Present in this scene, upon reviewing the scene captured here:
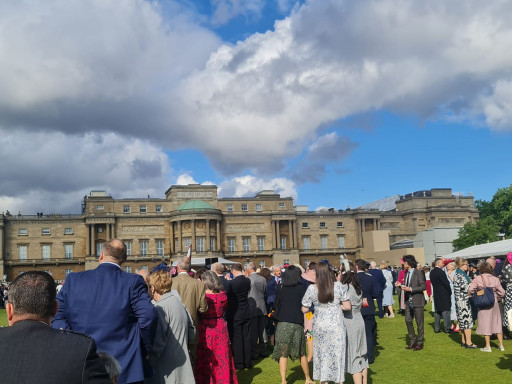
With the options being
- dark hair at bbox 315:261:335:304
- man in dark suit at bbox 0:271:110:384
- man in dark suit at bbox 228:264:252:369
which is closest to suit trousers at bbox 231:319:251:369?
man in dark suit at bbox 228:264:252:369

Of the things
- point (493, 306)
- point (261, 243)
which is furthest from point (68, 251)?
point (493, 306)

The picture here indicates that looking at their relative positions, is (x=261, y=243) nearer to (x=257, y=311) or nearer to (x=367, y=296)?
(x=257, y=311)

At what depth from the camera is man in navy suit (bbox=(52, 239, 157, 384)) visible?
5145 millimetres

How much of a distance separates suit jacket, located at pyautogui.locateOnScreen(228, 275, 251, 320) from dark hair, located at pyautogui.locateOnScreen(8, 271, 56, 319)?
850cm

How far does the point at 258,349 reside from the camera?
13.3 meters

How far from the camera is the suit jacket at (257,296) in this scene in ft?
42.5

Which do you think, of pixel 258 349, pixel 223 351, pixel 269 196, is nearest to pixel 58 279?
pixel 269 196

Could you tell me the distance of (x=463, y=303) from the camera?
1289 cm

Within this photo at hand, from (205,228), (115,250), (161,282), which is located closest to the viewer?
(115,250)

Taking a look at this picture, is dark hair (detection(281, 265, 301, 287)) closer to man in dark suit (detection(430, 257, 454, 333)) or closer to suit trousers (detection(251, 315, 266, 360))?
suit trousers (detection(251, 315, 266, 360))

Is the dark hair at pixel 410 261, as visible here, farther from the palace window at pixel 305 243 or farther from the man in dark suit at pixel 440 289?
the palace window at pixel 305 243

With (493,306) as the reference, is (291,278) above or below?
above

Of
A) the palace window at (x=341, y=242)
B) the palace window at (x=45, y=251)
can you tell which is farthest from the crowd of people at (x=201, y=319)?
the palace window at (x=341, y=242)

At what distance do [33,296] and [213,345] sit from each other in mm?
5535
